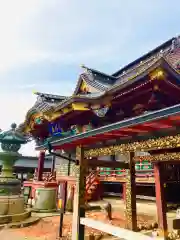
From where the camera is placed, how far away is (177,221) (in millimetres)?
4238

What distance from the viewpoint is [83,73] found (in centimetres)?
1359

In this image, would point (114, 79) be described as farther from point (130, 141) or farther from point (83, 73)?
point (130, 141)

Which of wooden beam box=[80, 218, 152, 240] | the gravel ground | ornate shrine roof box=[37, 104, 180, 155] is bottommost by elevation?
the gravel ground

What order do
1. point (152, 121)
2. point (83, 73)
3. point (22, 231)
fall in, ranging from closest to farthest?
1. point (152, 121)
2. point (22, 231)
3. point (83, 73)

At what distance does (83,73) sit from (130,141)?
33.5 feet

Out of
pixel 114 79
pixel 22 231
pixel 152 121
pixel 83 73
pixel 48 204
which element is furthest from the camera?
pixel 114 79

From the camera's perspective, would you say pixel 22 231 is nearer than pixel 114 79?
Yes

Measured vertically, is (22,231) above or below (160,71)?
below

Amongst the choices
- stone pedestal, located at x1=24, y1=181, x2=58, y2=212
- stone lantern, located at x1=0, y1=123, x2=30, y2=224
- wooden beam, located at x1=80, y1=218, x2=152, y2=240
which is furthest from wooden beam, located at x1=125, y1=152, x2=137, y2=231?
stone pedestal, located at x1=24, y1=181, x2=58, y2=212

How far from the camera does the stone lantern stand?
A: 8.27m

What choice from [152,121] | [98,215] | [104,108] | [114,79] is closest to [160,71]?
[104,108]

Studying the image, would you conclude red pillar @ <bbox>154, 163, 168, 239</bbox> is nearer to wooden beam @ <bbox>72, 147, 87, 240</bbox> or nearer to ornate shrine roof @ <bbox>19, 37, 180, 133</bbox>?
wooden beam @ <bbox>72, 147, 87, 240</bbox>

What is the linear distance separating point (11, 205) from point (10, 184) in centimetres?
85

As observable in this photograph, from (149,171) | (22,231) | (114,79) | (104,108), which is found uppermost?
(114,79)
